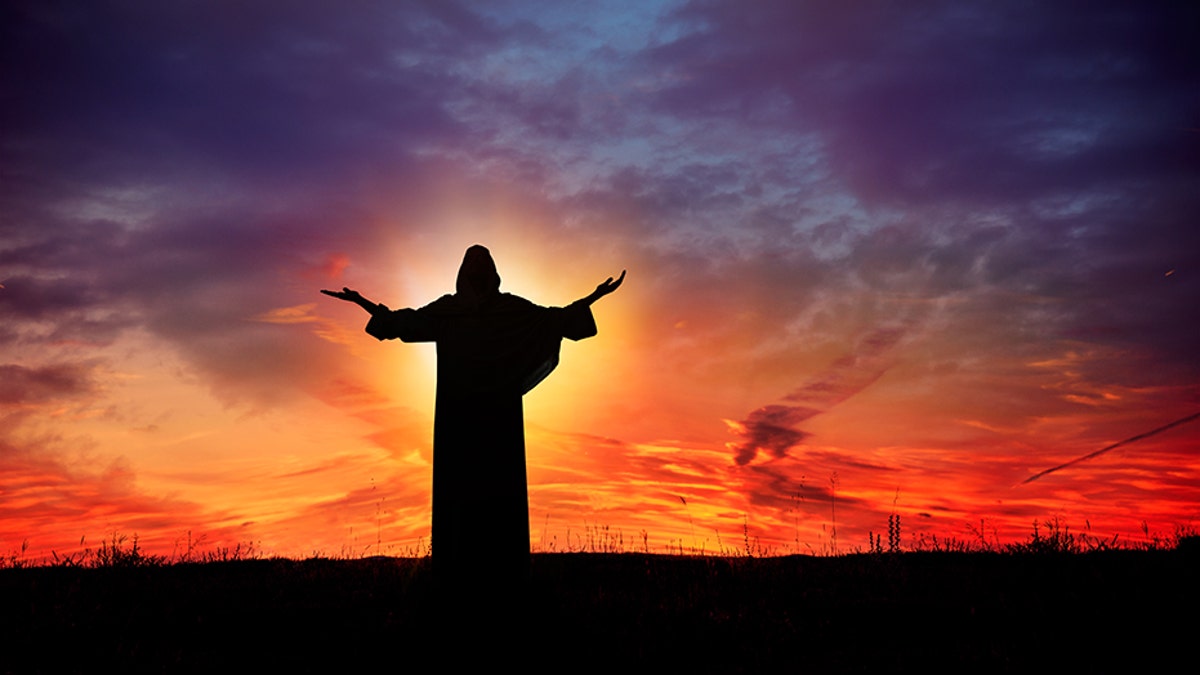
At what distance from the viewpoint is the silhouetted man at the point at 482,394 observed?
1007 cm

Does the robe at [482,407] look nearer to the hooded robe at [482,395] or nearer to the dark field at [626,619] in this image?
the hooded robe at [482,395]

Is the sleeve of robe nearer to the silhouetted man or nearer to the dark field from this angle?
the silhouetted man

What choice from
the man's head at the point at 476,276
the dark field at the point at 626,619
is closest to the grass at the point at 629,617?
the dark field at the point at 626,619

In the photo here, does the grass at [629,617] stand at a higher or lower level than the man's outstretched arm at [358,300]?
lower

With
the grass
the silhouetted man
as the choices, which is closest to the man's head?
the silhouetted man

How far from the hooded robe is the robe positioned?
1cm

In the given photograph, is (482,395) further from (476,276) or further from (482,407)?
(476,276)

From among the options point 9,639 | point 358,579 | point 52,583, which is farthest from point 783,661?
point 52,583

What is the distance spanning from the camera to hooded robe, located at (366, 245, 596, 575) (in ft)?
33.1

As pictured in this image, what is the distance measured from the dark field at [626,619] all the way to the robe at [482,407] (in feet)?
2.01

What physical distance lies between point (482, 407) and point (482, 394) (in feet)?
0.56

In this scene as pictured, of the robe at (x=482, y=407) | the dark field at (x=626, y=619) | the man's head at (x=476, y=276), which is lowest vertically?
the dark field at (x=626, y=619)

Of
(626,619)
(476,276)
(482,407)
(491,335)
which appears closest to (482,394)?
(482,407)

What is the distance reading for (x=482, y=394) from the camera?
1052cm
